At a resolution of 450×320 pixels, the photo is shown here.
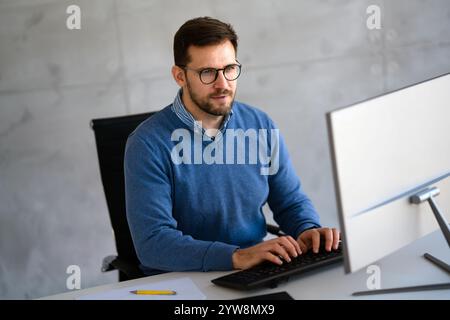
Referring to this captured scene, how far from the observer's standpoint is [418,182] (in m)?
1.59

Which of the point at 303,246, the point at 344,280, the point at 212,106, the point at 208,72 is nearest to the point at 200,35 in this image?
the point at 208,72

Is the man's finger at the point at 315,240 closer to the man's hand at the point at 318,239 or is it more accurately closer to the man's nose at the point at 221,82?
the man's hand at the point at 318,239

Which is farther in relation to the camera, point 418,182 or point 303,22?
point 303,22

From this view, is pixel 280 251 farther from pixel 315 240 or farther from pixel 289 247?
pixel 315 240

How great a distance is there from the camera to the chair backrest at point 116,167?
228 centimetres

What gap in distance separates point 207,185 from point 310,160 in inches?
61.9

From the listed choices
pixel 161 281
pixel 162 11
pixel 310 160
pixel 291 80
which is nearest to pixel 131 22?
pixel 162 11

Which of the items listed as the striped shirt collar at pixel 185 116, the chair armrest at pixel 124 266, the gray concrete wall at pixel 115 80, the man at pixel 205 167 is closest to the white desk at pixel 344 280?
the man at pixel 205 167

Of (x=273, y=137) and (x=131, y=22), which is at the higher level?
Answer: (x=131, y=22)

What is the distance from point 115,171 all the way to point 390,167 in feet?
3.62

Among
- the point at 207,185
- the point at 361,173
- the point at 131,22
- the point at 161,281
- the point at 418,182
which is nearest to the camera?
the point at 361,173

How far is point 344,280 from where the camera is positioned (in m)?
1.65
